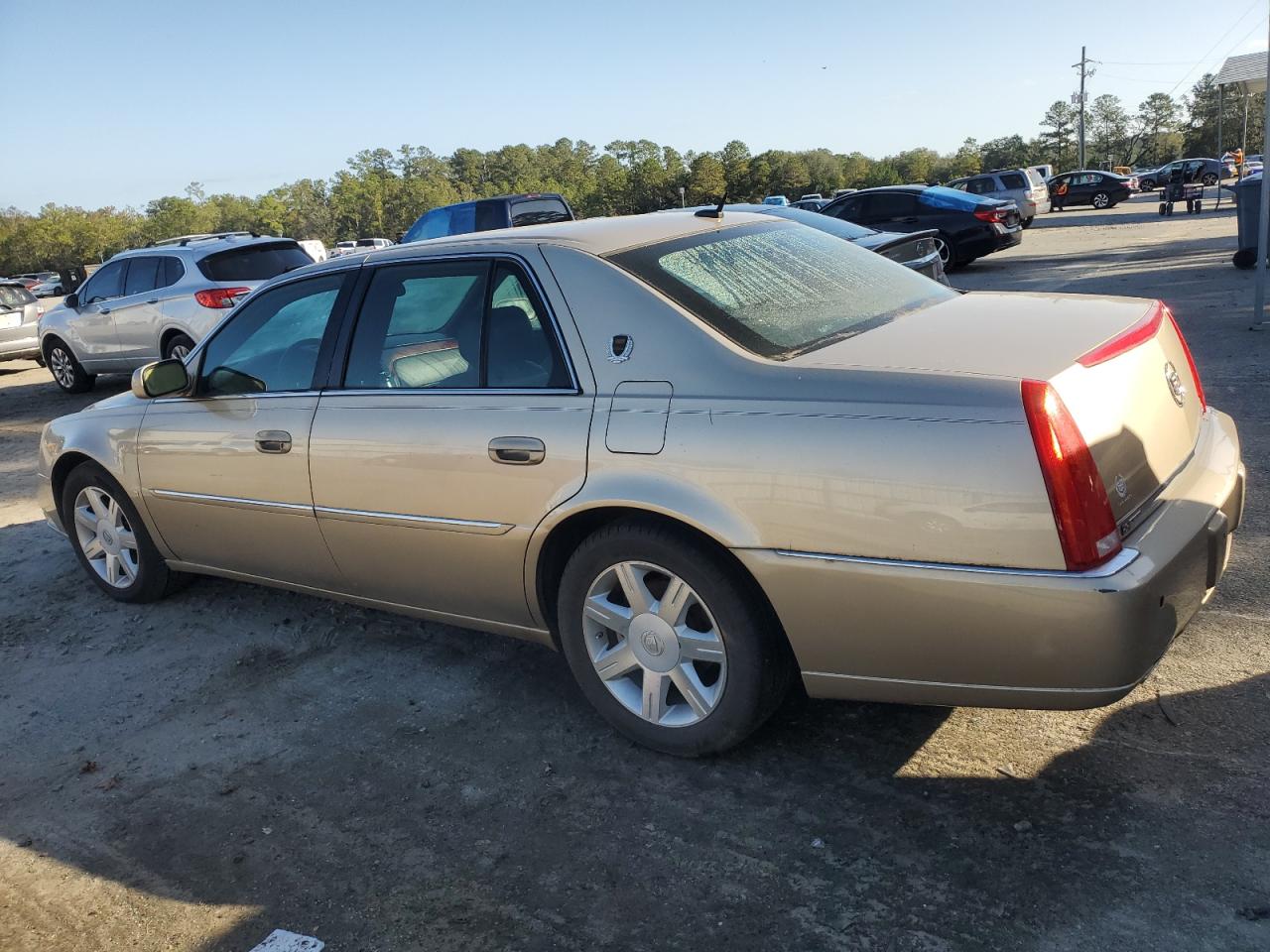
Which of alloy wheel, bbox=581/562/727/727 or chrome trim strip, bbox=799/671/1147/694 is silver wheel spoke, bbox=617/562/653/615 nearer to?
alloy wheel, bbox=581/562/727/727

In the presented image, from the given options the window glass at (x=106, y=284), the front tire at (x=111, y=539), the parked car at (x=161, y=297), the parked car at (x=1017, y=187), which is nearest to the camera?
the front tire at (x=111, y=539)

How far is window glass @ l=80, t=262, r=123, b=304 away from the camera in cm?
1187

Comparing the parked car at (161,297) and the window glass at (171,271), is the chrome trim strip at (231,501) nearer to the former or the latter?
the parked car at (161,297)

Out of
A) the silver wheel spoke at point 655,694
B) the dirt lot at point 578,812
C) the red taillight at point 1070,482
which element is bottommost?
the dirt lot at point 578,812

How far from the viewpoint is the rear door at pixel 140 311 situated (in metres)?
11.3

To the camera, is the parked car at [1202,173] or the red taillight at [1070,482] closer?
the red taillight at [1070,482]

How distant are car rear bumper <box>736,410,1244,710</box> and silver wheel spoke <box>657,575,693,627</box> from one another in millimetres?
259

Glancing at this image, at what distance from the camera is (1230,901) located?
7.50ft

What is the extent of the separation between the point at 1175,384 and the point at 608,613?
182 centimetres

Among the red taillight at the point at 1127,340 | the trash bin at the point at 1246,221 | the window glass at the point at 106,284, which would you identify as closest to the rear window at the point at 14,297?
the window glass at the point at 106,284

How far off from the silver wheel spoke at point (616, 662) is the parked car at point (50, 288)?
160 ft

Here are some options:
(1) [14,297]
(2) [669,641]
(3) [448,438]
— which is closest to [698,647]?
(2) [669,641]

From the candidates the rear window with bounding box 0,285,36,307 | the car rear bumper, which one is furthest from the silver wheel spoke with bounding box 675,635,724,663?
the rear window with bounding box 0,285,36,307

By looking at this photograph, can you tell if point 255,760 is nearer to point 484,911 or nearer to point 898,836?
point 484,911
